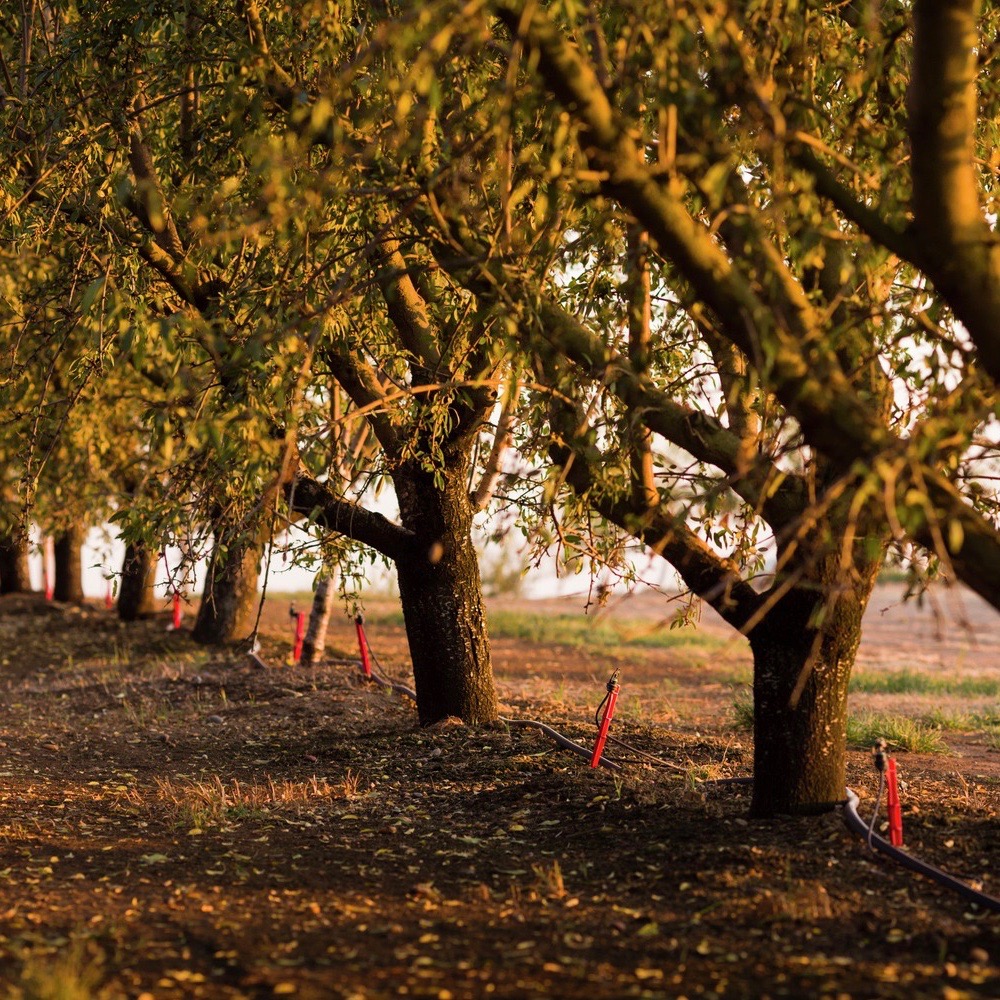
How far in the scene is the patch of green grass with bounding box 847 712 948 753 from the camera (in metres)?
10.3

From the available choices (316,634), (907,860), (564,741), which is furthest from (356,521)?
(316,634)

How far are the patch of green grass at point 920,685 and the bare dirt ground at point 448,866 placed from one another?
4.61 m

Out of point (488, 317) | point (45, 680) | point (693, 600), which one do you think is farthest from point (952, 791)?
point (45, 680)

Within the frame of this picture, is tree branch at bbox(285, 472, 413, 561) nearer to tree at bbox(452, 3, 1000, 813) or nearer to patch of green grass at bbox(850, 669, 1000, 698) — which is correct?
tree at bbox(452, 3, 1000, 813)

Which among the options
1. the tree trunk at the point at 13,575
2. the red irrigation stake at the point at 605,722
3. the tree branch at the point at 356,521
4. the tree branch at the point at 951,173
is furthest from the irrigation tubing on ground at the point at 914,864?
the tree trunk at the point at 13,575

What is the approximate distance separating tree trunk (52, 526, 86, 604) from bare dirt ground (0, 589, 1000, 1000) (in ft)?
36.2

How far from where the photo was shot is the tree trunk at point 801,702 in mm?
6629

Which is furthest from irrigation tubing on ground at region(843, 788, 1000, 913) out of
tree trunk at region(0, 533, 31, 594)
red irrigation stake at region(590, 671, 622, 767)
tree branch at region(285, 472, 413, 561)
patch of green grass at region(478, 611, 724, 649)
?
tree trunk at region(0, 533, 31, 594)

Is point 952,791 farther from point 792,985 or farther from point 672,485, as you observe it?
point 792,985

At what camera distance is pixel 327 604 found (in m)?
14.1

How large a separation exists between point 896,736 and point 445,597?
398 centimetres

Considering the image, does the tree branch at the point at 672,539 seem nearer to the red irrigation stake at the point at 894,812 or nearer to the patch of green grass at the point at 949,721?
the red irrigation stake at the point at 894,812

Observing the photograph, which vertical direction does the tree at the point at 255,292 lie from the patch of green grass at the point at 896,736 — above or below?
above

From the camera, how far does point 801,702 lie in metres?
6.69
